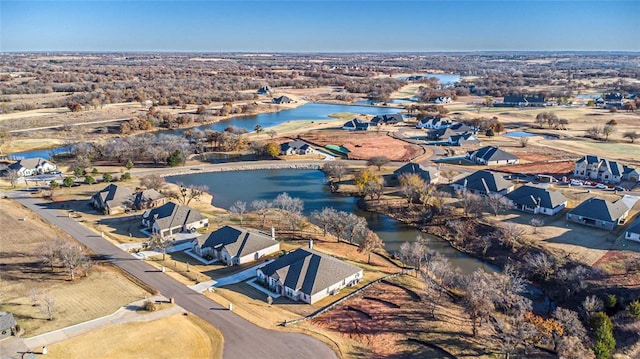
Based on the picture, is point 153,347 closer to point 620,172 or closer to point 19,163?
point 19,163

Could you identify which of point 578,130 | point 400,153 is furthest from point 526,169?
point 578,130

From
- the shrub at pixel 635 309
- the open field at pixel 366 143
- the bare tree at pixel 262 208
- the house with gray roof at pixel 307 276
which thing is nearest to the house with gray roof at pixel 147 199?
the bare tree at pixel 262 208

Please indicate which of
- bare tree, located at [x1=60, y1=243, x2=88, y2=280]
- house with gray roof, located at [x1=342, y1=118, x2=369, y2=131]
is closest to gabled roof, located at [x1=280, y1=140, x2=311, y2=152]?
house with gray roof, located at [x1=342, y1=118, x2=369, y2=131]

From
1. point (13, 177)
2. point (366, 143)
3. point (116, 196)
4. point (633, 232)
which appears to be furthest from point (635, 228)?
point (13, 177)

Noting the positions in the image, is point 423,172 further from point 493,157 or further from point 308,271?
point 308,271

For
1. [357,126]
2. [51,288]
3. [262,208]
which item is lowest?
[51,288]

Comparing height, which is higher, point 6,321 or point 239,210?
point 6,321
